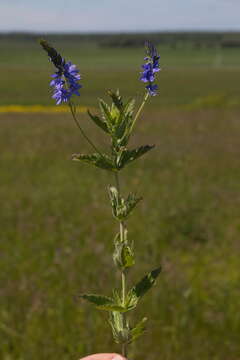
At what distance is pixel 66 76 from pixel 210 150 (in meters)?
15.8

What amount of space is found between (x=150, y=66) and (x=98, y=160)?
0.29 meters

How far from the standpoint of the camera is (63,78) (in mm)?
1199

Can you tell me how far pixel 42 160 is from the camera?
1509cm

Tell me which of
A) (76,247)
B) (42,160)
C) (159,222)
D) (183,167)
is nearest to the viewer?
(76,247)

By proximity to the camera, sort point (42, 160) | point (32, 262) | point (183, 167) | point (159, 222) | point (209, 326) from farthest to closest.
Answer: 1. point (42, 160)
2. point (183, 167)
3. point (159, 222)
4. point (32, 262)
5. point (209, 326)

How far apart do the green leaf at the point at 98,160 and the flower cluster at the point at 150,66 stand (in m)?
0.23

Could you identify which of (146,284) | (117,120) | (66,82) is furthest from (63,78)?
(146,284)

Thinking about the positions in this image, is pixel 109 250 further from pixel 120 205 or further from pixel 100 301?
pixel 120 205

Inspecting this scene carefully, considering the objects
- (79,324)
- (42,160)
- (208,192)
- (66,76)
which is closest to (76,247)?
(79,324)

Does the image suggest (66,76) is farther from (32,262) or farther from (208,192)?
A: (208,192)

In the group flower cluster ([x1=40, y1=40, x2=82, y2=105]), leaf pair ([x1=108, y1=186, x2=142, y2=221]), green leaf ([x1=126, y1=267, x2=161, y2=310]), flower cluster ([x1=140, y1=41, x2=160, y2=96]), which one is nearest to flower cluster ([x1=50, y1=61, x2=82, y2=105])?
flower cluster ([x1=40, y1=40, x2=82, y2=105])

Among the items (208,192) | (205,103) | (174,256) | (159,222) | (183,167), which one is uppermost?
(205,103)

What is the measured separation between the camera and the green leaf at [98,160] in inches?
50.1

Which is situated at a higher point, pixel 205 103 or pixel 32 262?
pixel 205 103
